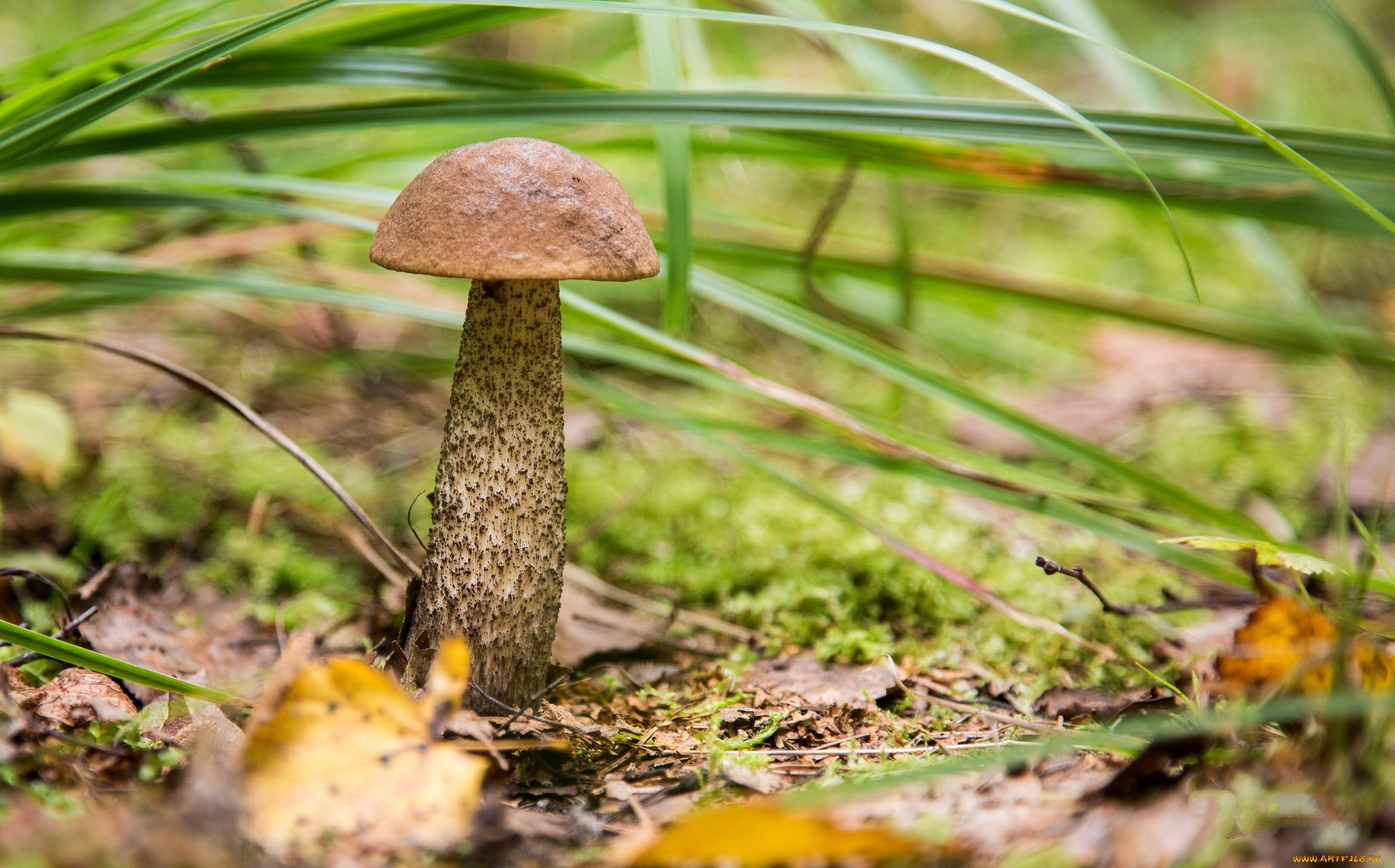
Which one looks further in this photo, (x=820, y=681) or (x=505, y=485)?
(x=820, y=681)

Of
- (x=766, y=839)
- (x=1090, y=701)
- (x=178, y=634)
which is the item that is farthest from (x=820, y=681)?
(x=178, y=634)

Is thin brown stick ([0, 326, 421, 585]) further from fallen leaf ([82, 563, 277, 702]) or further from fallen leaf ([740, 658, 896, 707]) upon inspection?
fallen leaf ([740, 658, 896, 707])

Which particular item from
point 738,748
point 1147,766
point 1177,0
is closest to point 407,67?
point 738,748

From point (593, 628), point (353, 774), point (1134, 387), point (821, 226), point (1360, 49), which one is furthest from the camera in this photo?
point (1134, 387)

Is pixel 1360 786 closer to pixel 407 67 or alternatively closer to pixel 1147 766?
pixel 1147 766

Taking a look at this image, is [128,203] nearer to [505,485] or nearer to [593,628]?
[505,485]

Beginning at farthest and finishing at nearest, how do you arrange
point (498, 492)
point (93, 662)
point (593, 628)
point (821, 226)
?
point (821, 226) → point (593, 628) → point (498, 492) → point (93, 662)

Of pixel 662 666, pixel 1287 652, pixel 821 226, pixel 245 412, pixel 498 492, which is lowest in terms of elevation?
pixel 662 666
